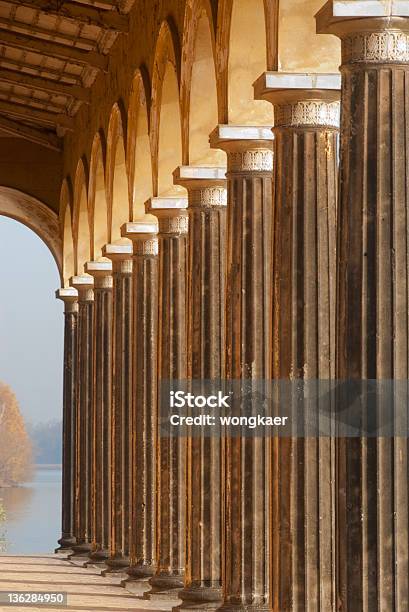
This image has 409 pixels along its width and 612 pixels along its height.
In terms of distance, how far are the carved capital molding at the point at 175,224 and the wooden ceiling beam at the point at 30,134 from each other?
14278 mm

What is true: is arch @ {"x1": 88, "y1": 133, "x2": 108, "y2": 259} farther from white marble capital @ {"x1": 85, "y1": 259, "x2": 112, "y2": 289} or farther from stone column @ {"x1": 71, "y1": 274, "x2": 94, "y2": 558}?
stone column @ {"x1": 71, "y1": 274, "x2": 94, "y2": 558}

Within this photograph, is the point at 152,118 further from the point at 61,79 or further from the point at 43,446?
the point at 43,446

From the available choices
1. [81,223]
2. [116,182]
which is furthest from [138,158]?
[81,223]

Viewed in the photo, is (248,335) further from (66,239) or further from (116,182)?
(66,239)

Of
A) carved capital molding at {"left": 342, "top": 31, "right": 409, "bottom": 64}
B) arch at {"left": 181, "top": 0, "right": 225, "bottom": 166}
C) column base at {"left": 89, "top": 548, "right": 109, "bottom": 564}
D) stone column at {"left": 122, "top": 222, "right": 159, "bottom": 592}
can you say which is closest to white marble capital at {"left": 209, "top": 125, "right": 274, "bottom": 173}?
arch at {"left": 181, "top": 0, "right": 225, "bottom": 166}

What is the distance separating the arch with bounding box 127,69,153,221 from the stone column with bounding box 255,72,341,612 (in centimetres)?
961

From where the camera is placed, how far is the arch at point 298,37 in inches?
471

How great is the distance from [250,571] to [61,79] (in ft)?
54.4

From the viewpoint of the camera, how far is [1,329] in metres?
74.0

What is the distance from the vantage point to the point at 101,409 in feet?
84.1

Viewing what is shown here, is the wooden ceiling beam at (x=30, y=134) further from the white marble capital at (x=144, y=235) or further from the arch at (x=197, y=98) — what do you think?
the arch at (x=197, y=98)

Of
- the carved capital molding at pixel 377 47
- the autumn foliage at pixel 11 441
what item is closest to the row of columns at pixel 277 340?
the carved capital molding at pixel 377 47

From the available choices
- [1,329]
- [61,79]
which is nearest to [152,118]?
[61,79]

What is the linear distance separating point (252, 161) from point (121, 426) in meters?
9.44
